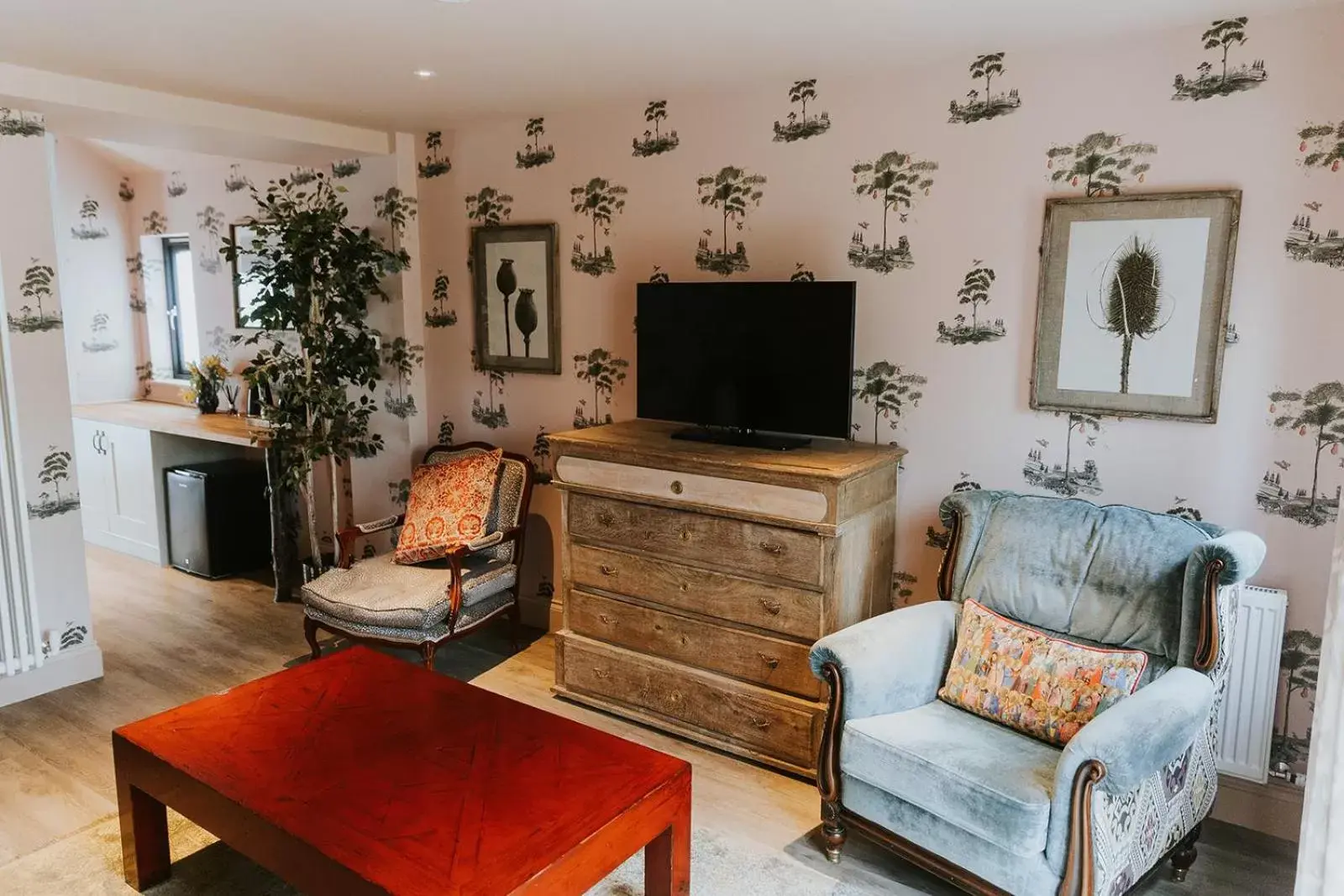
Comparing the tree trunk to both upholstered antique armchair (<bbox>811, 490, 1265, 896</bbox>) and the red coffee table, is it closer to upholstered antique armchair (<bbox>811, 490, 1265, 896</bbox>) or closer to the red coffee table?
upholstered antique armchair (<bbox>811, 490, 1265, 896</bbox>)

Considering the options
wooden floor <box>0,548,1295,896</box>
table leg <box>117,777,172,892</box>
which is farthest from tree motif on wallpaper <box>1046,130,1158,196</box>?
table leg <box>117,777,172,892</box>

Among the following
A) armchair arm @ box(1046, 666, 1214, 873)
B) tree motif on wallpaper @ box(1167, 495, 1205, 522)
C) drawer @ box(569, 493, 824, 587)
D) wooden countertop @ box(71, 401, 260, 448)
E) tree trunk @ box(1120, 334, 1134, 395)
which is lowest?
armchair arm @ box(1046, 666, 1214, 873)

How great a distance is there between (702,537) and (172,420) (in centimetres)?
364

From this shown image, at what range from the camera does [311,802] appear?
2.06m

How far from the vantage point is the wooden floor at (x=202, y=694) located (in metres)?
2.64

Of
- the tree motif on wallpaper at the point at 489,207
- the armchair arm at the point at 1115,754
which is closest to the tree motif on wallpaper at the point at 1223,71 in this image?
the armchair arm at the point at 1115,754

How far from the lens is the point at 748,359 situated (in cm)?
326

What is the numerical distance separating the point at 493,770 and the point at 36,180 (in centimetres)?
298

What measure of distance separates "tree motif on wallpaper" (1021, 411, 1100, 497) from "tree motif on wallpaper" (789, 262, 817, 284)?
1.00 m

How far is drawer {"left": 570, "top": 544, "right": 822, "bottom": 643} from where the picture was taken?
296cm

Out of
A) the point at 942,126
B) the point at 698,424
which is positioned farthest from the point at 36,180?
the point at 942,126

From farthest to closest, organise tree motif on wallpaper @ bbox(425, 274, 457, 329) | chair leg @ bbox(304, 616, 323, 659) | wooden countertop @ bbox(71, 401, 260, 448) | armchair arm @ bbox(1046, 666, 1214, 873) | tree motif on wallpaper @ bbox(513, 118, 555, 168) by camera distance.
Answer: wooden countertop @ bbox(71, 401, 260, 448)
tree motif on wallpaper @ bbox(425, 274, 457, 329)
tree motif on wallpaper @ bbox(513, 118, 555, 168)
chair leg @ bbox(304, 616, 323, 659)
armchair arm @ bbox(1046, 666, 1214, 873)

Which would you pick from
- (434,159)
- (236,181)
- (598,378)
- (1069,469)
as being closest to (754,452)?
(1069,469)

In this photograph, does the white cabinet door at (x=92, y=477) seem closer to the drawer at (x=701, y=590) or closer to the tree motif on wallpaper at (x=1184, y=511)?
the drawer at (x=701, y=590)
